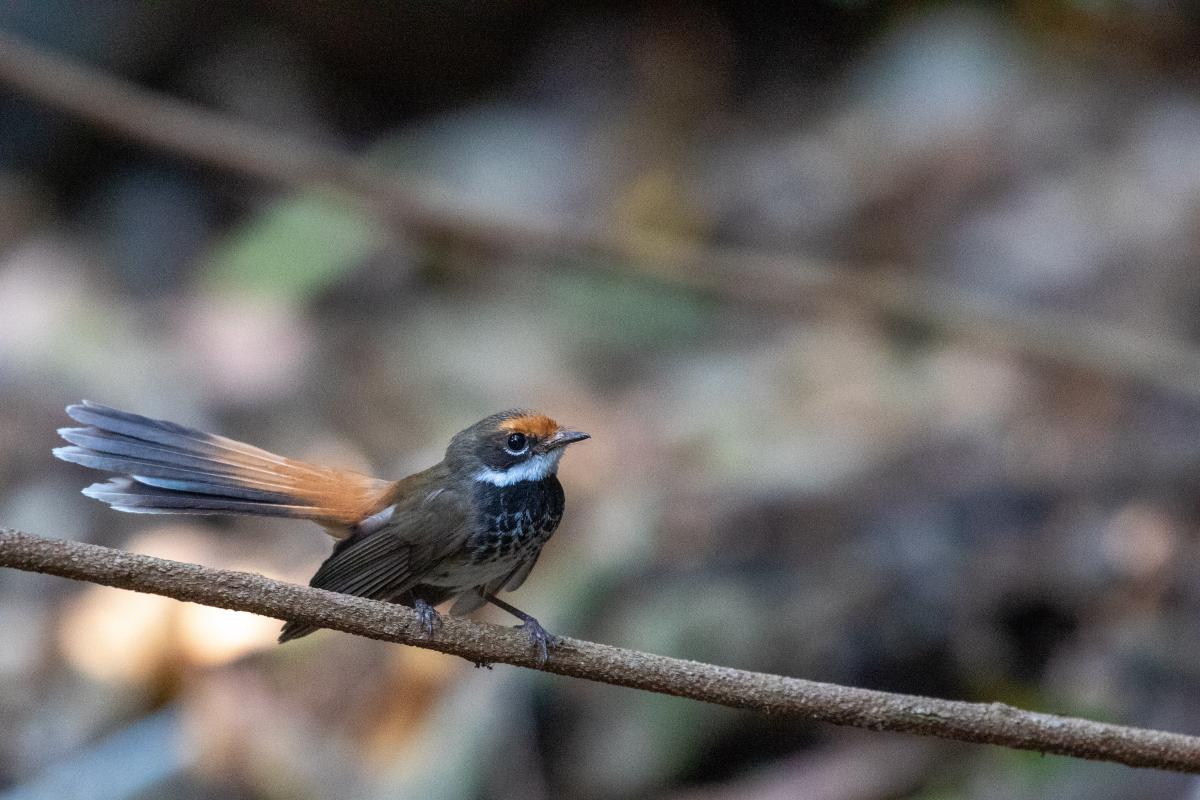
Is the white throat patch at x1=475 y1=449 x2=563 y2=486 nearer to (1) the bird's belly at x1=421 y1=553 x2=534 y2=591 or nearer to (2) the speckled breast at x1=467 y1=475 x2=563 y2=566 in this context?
(2) the speckled breast at x1=467 y1=475 x2=563 y2=566

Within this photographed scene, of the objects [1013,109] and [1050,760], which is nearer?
[1050,760]

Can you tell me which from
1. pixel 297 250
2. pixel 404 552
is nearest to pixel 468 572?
pixel 404 552

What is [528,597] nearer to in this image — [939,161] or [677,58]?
[939,161]

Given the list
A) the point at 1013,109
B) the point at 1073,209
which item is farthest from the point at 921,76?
the point at 1073,209

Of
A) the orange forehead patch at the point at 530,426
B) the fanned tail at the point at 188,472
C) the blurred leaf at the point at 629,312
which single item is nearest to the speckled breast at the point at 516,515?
the orange forehead patch at the point at 530,426

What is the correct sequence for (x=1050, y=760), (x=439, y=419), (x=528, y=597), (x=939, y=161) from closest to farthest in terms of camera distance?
(x=1050, y=760) < (x=528, y=597) < (x=439, y=419) < (x=939, y=161)
